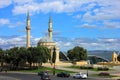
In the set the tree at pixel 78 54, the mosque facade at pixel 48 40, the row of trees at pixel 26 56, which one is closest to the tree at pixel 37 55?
the row of trees at pixel 26 56

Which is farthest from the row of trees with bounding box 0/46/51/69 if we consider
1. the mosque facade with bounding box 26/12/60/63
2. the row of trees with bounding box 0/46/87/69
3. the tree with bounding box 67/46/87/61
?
the tree with bounding box 67/46/87/61

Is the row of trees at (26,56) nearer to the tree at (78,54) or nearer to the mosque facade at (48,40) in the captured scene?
the mosque facade at (48,40)

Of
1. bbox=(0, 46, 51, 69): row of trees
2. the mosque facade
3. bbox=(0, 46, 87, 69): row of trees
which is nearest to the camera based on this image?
bbox=(0, 46, 51, 69): row of trees

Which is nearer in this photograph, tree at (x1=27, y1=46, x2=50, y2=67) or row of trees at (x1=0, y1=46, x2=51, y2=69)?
tree at (x1=27, y1=46, x2=50, y2=67)

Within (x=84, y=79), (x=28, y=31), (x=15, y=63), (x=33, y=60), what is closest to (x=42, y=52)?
(x=33, y=60)

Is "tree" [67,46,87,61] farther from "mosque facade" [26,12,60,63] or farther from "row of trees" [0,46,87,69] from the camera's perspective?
"row of trees" [0,46,87,69]

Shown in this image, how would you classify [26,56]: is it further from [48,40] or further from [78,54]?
[78,54]

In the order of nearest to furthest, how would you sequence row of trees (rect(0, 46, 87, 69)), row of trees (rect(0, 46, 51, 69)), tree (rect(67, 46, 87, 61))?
row of trees (rect(0, 46, 51, 69)) → row of trees (rect(0, 46, 87, 69)) → tree (rect(67, 46, 87, 61))

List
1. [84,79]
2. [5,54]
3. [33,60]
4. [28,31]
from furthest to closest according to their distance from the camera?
[28,31] → [5,54] → [33,60] → [84,79]

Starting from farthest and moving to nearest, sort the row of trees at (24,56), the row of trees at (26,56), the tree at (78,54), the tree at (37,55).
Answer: the tree at (78,54) < the row of trees at (24,56) < the row of trees at (26,56) < the tree at (37,55)

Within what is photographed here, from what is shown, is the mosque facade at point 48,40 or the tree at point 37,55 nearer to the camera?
the tree at point 37,55

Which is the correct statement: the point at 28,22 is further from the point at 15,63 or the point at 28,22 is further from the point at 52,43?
the point at 15,63

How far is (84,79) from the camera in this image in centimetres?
7088

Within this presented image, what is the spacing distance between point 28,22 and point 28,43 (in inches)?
383
